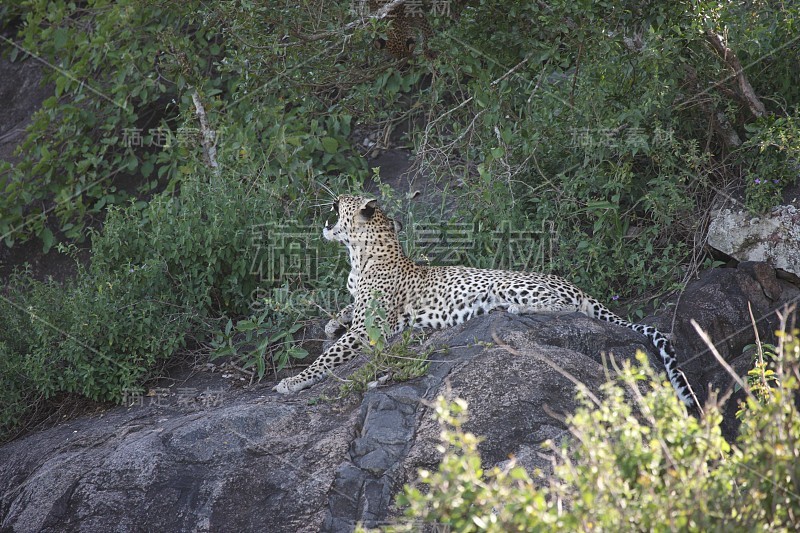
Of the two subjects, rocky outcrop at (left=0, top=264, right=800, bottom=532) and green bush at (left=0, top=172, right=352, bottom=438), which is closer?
rocky outcrop at (left=0, top=264, right=800, bottom=532)

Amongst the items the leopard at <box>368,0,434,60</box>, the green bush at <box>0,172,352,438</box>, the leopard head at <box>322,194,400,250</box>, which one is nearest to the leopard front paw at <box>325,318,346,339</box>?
the green bush at <box>0,172,352,438</box>

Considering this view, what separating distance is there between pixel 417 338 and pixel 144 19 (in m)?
6.65

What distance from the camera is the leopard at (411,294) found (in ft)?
23.9

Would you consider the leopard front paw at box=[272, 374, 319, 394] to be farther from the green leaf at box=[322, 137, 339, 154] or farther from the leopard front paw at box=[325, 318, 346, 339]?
the green leaf at box=[322, 137, 339, 154]

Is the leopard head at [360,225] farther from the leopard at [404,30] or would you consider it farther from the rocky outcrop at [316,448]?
the leopard at [404,30]

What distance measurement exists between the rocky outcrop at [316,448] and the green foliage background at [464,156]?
1.34 metres

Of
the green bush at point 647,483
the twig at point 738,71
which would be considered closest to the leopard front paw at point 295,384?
the green bush at point 647,483

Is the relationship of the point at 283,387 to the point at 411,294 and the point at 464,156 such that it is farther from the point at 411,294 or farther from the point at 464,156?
the point at 464,156

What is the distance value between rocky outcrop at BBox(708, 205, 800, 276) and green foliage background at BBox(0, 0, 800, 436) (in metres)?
0.15

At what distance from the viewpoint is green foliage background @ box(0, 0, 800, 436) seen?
27.0ft

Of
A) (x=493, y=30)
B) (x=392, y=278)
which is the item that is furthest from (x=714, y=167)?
(x=392, y=278)

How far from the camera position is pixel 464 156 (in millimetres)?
9883

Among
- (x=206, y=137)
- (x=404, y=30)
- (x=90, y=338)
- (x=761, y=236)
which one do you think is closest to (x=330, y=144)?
(x=206, y=137)

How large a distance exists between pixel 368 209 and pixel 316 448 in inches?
115
